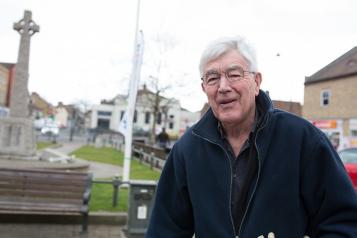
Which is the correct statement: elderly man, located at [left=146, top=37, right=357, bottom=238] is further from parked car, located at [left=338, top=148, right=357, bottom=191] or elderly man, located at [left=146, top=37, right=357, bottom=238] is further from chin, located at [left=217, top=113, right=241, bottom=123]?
parked car, located at [left=338, top=148, right=357, bottom=191]

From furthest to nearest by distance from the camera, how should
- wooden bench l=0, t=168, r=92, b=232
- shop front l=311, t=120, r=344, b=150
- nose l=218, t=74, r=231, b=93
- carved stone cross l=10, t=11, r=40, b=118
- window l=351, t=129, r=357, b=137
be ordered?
shop front l=311, t=120, r=344, b=150
window l=351, t=129, r=357, b=137
carved stone cross l=10, t=11, r=40, b=118
wooden bench l=0, t=168, r=92, b=232
nose l=218, t=74, r=231, b=93

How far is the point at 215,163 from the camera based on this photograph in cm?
223

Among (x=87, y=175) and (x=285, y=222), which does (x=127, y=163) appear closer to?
(x=87, y=175)

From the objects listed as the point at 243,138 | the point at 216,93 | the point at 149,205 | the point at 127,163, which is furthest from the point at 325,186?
the point at 127,163

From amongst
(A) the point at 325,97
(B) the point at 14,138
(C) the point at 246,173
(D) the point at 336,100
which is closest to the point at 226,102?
(C) the point at 246,173

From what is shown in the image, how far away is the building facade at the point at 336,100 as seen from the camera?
32938 mm

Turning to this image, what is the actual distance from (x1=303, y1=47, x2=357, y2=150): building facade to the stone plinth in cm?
2295

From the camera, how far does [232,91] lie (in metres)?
2.29

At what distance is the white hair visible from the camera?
2295mm

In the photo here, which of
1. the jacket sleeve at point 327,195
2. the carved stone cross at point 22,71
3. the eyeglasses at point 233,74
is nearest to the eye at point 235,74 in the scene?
the eyeglasses at point 233,74

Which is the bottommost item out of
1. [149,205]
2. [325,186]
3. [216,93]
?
[149,205]

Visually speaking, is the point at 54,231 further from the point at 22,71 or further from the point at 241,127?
the point at 22,71

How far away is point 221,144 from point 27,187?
20.4 feet

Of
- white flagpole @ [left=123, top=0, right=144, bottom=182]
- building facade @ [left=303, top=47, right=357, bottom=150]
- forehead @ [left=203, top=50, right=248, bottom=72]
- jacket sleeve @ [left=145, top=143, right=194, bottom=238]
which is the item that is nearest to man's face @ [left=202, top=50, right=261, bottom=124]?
forehead @ [left=203, top=50, right=248, bottom=72]
